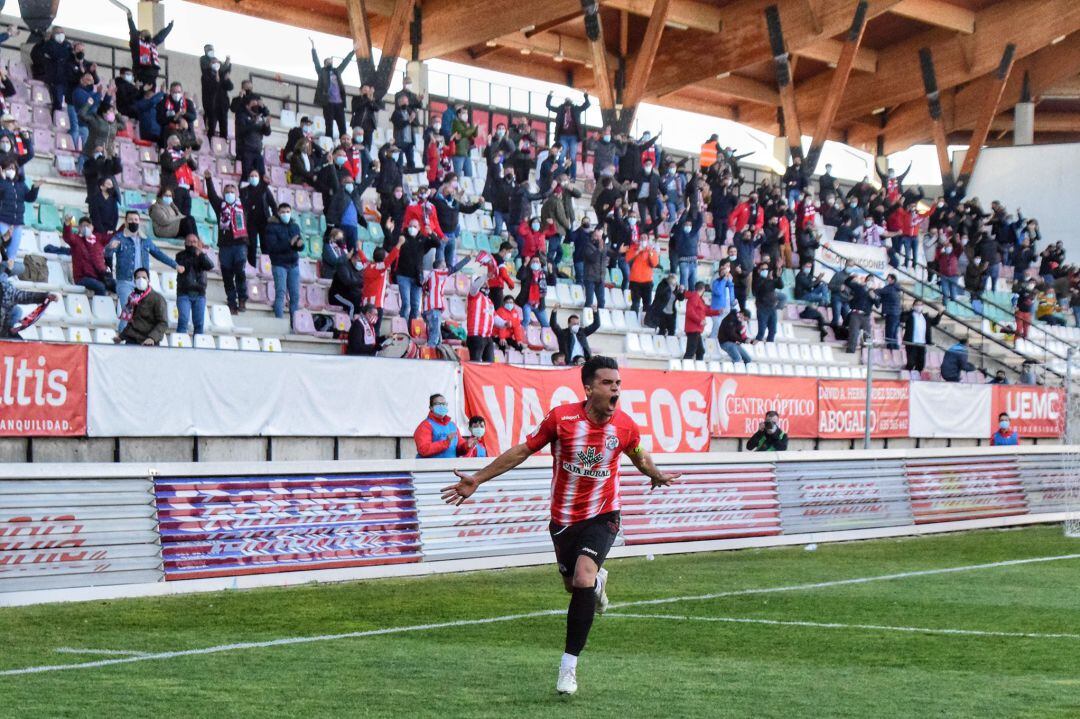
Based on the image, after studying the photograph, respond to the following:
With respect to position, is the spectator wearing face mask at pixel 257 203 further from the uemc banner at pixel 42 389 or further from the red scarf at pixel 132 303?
the uemc banner at pixel 42 389

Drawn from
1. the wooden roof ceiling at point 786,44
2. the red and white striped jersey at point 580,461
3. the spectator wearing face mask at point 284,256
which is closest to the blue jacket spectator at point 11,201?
the spectator wearing face mask at point 284,256

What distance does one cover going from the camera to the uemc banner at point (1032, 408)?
30281 millimetres

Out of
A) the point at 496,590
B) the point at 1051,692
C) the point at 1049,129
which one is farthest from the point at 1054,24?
the point at 1051,692

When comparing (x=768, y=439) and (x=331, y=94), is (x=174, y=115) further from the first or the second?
(x=768, y=439)

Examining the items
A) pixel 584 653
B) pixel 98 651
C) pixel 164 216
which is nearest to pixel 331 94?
pixel 164 216

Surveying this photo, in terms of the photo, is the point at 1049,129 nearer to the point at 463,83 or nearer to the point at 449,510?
the point at 463,83

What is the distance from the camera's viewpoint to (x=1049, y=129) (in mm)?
62906

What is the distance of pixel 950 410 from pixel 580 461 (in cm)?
2172

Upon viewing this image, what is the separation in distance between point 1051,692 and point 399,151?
19745mm

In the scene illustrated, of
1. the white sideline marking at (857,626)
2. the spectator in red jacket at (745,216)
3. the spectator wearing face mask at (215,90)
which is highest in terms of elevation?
the spectator wearing face mask at (215,90)

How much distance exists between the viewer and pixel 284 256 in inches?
859

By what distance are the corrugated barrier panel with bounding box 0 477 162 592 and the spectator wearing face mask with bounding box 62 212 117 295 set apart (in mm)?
7782

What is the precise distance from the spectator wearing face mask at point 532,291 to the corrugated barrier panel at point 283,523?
10037mm

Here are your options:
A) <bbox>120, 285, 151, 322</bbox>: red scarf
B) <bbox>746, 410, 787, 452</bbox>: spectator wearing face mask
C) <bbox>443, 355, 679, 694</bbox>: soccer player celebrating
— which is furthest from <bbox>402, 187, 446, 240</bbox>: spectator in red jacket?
<bbox>443, 355, 679, 694</bbox>: soccer player celebrating
